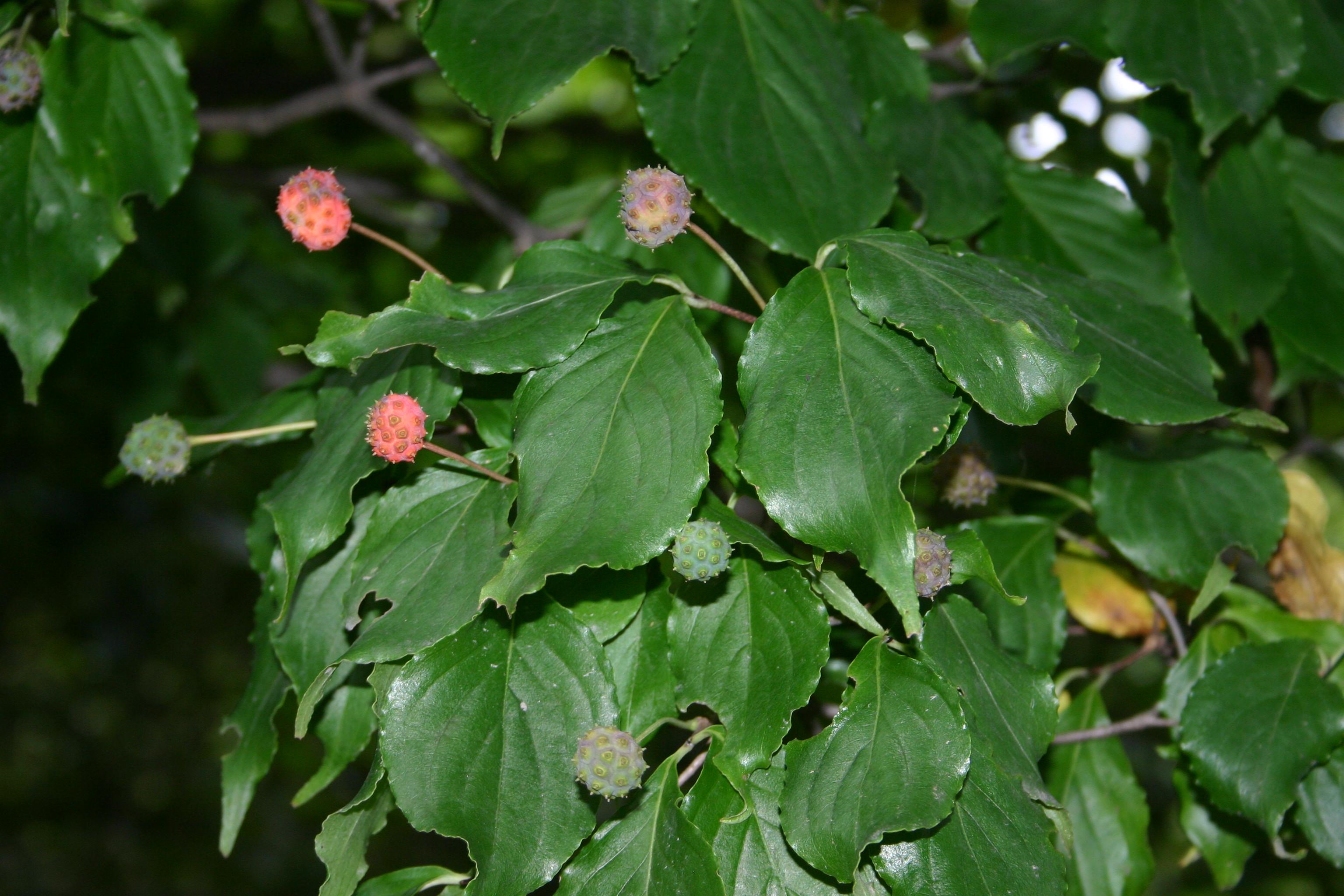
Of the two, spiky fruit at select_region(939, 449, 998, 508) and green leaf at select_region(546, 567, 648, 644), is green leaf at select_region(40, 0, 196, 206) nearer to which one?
green leaf at select_region(546, 567, 648, 644)

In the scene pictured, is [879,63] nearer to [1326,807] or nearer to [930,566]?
[930,566]

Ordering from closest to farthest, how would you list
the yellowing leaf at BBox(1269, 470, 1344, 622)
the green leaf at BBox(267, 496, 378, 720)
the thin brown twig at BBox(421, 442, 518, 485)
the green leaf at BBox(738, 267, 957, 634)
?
the green leaf at BBox(738, 267, 957, 634) < the thin brown twig at BBox(421, 442, 518, 485) < the green leaf at BBox(267, 496, 378, 720) < the yellowing leaf at BBox(1269, 470, 1344, 622)

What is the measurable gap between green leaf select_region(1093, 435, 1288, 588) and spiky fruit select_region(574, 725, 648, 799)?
1.98ft

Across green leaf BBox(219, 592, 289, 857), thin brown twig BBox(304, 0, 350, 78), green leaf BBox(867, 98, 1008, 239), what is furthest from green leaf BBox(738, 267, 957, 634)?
thin brown twig BBox(304, 0, 350, 78)

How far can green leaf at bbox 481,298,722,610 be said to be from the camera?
0.72 m

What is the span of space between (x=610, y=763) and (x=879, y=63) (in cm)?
92

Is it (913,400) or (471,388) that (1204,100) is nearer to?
(913,400)

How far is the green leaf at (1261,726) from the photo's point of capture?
0.98 metres

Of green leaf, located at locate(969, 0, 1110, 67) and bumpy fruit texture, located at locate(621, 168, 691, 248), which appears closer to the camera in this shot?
bumpy fruit texture, located at locate(621, 168, 691, 248)

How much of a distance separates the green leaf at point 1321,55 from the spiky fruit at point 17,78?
1.36 meters

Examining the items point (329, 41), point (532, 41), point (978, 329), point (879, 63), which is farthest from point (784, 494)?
point (329, 41)

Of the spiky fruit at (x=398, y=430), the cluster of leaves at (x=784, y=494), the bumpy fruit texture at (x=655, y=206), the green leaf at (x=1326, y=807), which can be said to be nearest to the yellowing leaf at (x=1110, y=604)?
the cluster of leaves at (x=784, y=494)

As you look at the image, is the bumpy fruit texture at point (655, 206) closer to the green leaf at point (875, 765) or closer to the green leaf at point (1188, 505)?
the green leaf at point (875, 765)

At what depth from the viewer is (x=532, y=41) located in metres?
0.99
